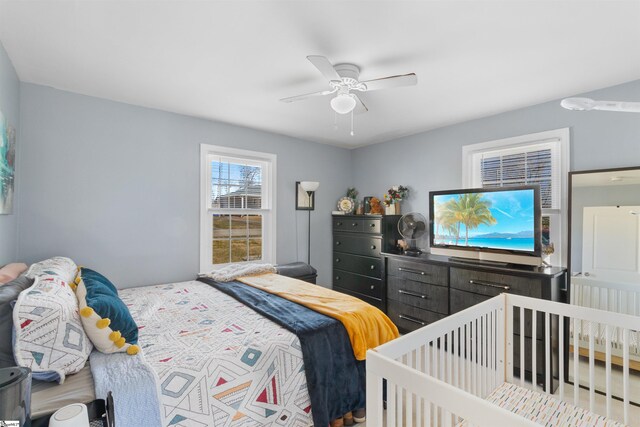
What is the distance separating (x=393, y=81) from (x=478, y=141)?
6.24ft

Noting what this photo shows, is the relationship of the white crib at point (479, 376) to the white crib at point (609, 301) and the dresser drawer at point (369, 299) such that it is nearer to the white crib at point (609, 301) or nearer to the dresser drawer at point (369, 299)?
the white crib at point (609, 301)

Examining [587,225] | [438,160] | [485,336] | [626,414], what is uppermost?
[438,160]

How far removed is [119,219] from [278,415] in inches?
93.6

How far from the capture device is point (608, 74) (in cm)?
230

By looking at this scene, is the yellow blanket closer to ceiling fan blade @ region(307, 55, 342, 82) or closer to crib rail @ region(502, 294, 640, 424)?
crib rail @ region(502, 294, 640, 424)

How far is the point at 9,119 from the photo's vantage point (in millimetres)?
2188

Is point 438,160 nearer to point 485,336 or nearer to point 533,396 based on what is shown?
point 485,336

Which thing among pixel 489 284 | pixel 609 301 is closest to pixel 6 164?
pixel 489 284

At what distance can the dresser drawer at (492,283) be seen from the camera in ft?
8.32

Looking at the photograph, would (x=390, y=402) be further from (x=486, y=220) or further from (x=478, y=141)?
(x=478, y=141)

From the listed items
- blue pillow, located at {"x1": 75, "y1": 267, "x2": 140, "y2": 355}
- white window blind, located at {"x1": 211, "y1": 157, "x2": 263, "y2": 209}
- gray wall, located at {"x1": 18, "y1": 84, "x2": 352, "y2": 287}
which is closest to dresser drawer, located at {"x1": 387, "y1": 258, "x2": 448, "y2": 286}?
white window blind, located at {"x1": 211, "y1": 157, "x2": 263, "y2": 209}

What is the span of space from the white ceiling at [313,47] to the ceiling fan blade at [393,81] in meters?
0.18

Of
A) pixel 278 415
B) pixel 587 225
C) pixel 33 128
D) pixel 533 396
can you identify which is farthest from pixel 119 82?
pixel 587 225

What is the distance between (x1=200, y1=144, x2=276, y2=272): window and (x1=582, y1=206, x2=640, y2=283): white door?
3263 millimetres
